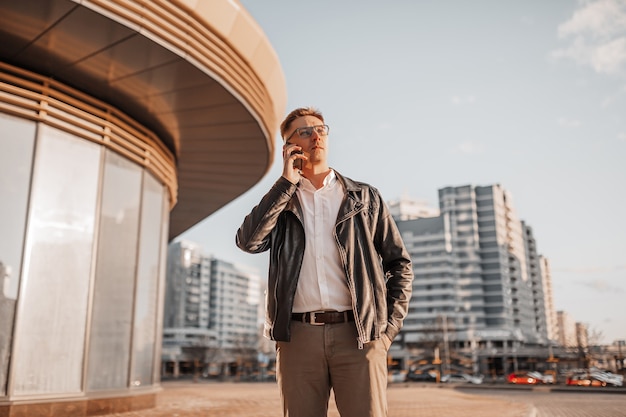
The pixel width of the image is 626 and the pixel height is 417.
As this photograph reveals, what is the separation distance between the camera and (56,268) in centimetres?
828

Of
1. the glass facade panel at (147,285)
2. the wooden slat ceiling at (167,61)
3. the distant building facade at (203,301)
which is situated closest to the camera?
the wooden slat ceiling at (167,61)

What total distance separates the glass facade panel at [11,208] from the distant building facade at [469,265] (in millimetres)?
100294

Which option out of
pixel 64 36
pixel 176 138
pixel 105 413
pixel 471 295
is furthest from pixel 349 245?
pixel 471 295

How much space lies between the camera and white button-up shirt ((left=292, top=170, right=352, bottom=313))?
8.67 feet

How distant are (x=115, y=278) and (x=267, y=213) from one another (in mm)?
7407

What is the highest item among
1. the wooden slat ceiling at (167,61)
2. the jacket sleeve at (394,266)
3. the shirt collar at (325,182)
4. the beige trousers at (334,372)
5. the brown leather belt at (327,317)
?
the wooden slat ceiling at (167,61)

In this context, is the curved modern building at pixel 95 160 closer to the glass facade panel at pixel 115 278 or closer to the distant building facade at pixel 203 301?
the glass facade panel at pixel 115 278

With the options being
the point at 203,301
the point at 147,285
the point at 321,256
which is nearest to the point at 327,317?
the point at 321,256

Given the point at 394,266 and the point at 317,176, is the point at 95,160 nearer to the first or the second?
the point at 317,176

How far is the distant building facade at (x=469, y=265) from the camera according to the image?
108 m

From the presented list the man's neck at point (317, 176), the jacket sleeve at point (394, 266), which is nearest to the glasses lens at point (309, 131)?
the man's neck at point (317, 176)

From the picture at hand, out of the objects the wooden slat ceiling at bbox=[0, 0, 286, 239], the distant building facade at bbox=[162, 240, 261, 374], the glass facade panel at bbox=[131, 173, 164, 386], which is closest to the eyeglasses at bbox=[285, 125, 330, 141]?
the wooden slat ceiling at bbox=[0, 0, 286, 239]

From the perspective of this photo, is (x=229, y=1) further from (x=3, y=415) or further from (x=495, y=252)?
(x=495, y=252)

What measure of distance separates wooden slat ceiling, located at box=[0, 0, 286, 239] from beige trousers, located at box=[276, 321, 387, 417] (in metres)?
5.79
